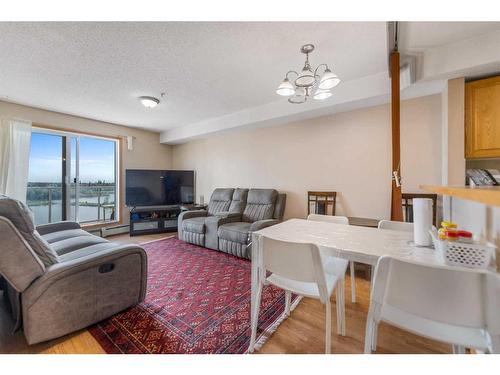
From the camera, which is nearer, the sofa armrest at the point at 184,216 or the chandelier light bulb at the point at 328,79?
the chandelier light bulb at the point at 328,79

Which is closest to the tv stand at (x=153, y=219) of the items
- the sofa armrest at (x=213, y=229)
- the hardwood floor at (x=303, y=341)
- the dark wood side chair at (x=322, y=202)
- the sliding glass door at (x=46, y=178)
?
the sliding glass door at (x=46, y=178)

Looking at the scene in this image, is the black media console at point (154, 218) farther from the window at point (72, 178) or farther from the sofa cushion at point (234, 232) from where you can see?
the sofa cushion at point (234, 232)

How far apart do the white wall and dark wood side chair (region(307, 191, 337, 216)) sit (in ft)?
0.34

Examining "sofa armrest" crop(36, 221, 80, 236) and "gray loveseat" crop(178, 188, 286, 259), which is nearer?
"sofa armrest" crop(36, 221, 80, 236)

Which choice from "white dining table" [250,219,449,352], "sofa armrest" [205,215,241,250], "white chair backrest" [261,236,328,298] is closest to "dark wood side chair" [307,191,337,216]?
"sofa armrest" [205,215,241,250]

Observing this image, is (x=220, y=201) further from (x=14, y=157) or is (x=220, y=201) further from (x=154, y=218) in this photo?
(x=14, y=157)

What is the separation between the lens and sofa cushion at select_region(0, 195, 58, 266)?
4.38ft

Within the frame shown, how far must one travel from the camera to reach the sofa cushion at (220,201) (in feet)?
13.3

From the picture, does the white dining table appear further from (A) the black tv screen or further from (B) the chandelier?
(A) the black tv screen

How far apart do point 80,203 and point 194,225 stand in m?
2.52

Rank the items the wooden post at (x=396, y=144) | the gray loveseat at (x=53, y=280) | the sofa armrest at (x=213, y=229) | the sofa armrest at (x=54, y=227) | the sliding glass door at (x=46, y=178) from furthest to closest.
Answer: the sliding glass door at (x=46, y=178)
the sofa armrest at (x=213, y=229)
the sofa armrest at (x=54, y=227)
the wooden post at (x=396, y=144)
the gray loveseat at (x=53, y=280)

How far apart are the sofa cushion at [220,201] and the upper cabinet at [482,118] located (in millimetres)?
3298

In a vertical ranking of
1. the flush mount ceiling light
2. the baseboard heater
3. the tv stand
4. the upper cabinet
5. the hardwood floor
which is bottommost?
the hardwood floor
